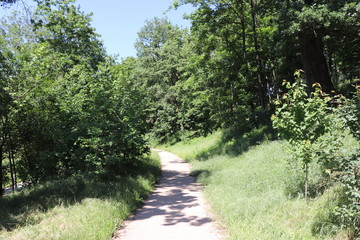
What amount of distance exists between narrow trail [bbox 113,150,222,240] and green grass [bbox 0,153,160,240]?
352 mm

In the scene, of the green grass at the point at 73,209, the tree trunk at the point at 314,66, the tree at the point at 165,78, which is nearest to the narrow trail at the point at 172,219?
the green grass at the point at 73,209

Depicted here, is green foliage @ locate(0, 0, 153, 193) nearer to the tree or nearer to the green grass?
the green grass

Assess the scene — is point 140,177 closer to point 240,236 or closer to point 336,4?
point 240,236

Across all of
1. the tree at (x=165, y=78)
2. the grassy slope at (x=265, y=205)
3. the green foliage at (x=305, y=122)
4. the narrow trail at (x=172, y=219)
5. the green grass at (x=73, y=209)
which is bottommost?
the narrow trail at (x=172, y=219)

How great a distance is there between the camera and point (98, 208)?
6.25 m

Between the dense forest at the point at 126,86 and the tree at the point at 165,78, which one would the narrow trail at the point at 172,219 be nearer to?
the dense forest at the point at 126,86

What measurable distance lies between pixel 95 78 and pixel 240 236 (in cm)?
915

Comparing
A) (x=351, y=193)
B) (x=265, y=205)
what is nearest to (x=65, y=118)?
(x=265, y=205)

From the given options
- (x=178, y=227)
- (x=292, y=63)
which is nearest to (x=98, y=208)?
(x=178, y=227)

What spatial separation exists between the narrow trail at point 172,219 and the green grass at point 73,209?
1.15ft

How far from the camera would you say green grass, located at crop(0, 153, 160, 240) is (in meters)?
5.12

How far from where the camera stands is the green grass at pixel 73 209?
5.12m

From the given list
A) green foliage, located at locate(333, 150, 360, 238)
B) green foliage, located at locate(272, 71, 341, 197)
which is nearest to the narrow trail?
green foliage, located at locate(333, 150, 360, 238)

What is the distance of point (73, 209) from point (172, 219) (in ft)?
8.47
